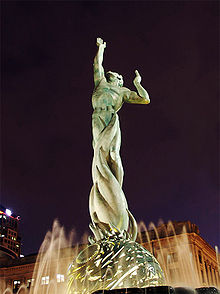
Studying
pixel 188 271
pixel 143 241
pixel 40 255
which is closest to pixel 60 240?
pixel 40 255

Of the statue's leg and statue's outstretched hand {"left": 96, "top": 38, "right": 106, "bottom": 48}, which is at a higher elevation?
statue's outstretched hand {"left": 96, "top": 38, "right": 106, "bottom": 48}

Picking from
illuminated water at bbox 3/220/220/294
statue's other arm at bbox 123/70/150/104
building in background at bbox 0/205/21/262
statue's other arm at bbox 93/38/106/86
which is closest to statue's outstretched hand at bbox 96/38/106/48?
statue's other arm at bbox 93/38/106/86

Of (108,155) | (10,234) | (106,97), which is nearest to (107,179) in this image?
(108,155)

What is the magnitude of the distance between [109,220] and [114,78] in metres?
5.06

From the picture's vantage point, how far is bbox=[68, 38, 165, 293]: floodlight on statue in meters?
8.60

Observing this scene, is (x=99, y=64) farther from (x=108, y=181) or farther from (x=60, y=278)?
(x=60, y=278)

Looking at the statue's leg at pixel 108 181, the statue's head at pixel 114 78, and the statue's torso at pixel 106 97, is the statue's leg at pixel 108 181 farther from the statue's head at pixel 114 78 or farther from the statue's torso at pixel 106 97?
the statue's head at pixel 114 78

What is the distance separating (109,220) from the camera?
1004 cm

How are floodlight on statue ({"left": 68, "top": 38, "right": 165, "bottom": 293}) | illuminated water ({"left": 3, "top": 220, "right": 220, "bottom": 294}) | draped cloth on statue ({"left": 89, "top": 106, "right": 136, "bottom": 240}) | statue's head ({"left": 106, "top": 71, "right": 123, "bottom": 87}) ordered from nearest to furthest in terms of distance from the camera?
floodlight on statue ({"left": 68, "top": 38, "right": 165, "bottom": 293}) < draped cloth on statue ({"left": 89, "top": 106, "right": 136, "bottom": 240}) < statue's head ({"left": 106, "top": 71, "right": 123, "bottom": 87}) < illuminated water ({"left": 3, "top": 220, "right": 220, "bottom": 294})

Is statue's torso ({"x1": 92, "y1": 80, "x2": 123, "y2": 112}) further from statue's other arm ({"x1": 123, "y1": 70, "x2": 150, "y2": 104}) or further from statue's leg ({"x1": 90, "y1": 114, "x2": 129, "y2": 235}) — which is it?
statue's leg ({"x1": 90, "y1": 114, "x2": 129, "y2": 235})

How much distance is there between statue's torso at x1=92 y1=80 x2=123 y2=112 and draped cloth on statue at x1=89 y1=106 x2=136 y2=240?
151 mm

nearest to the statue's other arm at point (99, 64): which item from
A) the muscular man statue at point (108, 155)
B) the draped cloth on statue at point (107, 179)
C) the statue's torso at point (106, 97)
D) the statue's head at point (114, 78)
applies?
the muscular man statue at point (108, 155)

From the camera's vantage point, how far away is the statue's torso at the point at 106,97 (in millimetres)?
11703

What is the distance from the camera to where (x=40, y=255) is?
→ 65250 mm
